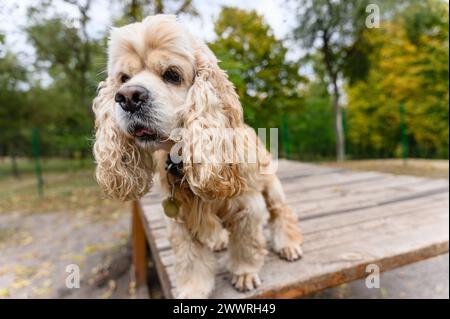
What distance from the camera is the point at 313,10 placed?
628 cm

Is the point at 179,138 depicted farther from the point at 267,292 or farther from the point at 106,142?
the point at 267,292

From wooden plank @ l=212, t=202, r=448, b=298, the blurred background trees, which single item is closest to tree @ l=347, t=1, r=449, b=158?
the blurred background trees

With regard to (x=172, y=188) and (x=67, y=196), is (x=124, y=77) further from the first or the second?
(x=67, y=196)

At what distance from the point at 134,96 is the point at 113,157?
0.36m

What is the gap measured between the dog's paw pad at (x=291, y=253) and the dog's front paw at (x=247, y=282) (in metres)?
0.30

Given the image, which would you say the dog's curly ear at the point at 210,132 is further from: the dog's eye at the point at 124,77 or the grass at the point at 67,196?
the grass at the point at 67,196

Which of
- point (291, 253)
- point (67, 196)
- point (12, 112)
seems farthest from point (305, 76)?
point (12, 112)

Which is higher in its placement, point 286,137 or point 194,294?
point 286,137

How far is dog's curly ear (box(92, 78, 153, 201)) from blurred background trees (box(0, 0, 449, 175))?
790mm

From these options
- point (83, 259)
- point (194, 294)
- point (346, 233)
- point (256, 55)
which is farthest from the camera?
point (83, 259)

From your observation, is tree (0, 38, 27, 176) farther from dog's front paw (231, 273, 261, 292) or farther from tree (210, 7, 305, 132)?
dog's front paw (231, 273, 261, 292)

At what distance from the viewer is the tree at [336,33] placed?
6418 millimetres

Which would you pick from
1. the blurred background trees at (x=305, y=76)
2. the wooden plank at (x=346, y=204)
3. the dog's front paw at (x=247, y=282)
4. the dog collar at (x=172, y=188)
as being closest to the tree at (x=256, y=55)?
the blurred background trees at (x=305, y=76)

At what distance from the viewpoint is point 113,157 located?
4.34ft
